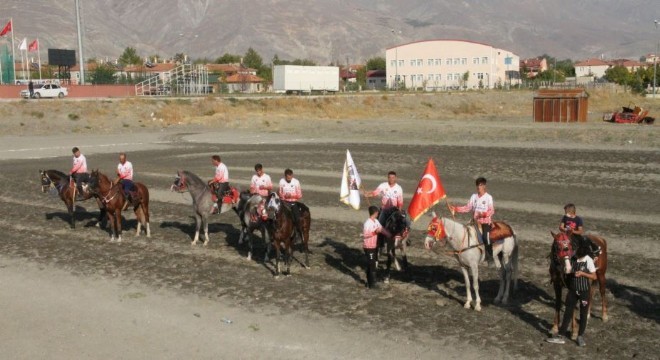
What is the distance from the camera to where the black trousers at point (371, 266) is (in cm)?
1492

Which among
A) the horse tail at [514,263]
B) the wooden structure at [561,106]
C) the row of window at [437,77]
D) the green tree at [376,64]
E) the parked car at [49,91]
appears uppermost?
the green tree at [376,64]

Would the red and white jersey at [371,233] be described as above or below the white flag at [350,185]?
below

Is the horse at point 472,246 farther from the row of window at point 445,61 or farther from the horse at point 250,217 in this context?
the row of window at point 445,61

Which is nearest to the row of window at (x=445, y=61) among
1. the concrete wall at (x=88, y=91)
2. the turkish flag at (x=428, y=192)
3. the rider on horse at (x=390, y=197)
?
the concrete wall at (x=88, y=91)

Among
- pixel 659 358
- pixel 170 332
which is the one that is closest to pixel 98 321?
pixel 170 332

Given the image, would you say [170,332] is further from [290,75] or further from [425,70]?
[425,70]

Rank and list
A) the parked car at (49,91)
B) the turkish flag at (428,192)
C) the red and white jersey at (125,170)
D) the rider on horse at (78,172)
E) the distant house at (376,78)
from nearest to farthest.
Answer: the turkish flag at (428,192) → the rider on horse at (78,172) → the red and white jersey at (125,170) → the parked car at (49,91) → the distant house at (376,78)

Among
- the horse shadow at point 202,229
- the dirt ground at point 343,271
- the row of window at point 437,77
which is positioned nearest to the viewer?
the dirt ground at point 343,271

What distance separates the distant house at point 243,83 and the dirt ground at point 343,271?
9619 cm

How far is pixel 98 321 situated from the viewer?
1350cm

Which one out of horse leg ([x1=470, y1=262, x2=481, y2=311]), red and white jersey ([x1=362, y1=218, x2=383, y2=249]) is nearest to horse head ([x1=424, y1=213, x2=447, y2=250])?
horse leg ([x1=470, y1=262, x2=481, y2=311])

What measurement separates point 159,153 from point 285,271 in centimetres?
2878

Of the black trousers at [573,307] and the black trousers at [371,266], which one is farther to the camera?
the black trousers at [371,266]

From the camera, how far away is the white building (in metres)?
152
